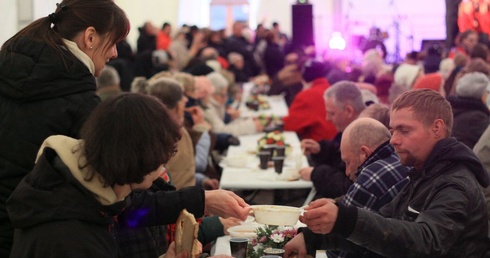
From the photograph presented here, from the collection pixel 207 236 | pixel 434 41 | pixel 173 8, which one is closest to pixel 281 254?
pixel 207 236

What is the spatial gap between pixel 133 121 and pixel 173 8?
75.0ft

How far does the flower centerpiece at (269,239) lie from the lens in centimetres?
326

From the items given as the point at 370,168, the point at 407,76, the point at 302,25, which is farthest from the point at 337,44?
the point at 370,168

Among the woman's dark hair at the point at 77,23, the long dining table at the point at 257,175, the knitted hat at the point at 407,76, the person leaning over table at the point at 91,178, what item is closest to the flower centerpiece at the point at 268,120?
the knitted hat at the point at 407,76

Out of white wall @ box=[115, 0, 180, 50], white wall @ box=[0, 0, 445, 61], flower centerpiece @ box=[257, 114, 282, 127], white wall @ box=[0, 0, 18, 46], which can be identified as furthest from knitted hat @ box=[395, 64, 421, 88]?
white wall @ box=[115, 0, 180, 50]

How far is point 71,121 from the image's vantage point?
284 cm

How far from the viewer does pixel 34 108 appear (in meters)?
2.83

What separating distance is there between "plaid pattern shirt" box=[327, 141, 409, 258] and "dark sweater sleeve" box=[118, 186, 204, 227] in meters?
0.95

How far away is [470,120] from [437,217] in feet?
11.7

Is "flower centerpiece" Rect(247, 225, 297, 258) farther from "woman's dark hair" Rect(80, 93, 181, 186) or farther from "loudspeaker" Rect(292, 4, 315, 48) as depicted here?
"loudspeaker" Rect(292, 4, 315, 48)

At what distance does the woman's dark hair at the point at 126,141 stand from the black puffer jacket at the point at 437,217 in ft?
2.19

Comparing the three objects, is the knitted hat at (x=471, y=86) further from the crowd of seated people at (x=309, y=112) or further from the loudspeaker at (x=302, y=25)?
the loudspeaker at (x=302, y=25)

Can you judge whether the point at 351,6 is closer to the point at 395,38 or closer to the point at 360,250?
the point at 395,38

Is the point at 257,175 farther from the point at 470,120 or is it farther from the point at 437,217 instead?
the point at 437,217
